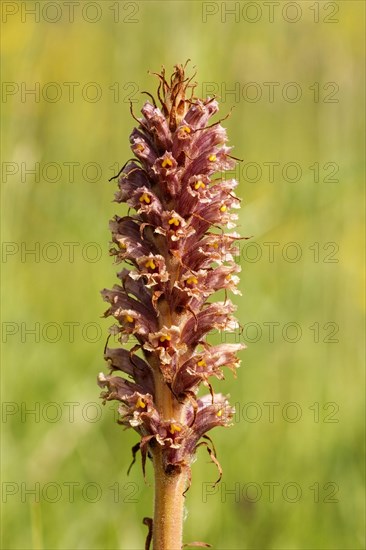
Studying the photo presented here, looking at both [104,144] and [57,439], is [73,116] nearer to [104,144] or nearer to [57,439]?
[104,144]

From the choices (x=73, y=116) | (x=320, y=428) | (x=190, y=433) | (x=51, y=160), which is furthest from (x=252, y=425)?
(x=73, y=116)

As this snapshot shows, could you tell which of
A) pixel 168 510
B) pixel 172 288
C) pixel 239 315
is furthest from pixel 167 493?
pixel 239 315

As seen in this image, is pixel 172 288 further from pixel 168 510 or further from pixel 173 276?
pixel 168 510

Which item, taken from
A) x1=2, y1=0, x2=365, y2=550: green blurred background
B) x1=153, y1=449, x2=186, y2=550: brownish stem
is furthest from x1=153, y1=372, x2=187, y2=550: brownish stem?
x1=2, y1=0, x2=365, y2=550: green blurred background

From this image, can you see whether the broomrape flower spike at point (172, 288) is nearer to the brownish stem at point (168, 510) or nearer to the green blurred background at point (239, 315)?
the brownish stem at point (168, 510)

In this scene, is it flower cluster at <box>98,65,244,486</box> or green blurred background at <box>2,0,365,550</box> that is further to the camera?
green blurred background at <box>2,0,365,550</box>

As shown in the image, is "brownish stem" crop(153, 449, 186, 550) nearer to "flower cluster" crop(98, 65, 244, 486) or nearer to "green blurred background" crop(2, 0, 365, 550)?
"flower cluster" crop(98, 65, 244, 486)
